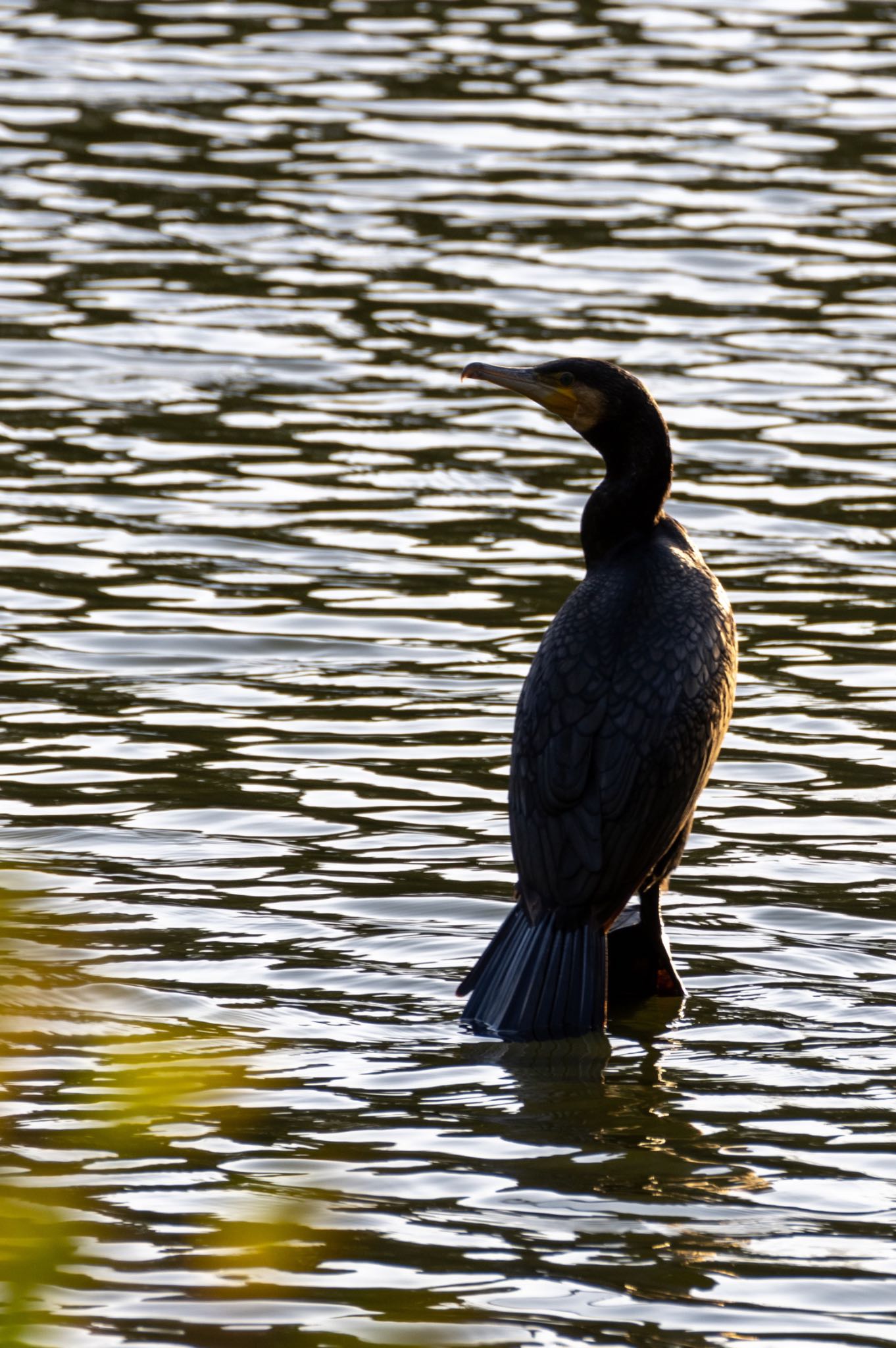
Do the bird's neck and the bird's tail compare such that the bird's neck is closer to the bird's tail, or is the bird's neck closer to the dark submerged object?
the dark submerged object

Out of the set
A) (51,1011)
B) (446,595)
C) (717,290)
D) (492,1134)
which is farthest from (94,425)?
(492,1134)

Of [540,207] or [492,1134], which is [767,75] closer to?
[540,207]

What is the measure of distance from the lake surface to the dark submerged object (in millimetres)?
171

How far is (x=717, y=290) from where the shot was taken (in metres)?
12.8

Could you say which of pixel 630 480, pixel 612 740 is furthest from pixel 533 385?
pixel 612 740

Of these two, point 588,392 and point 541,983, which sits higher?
point 588,392

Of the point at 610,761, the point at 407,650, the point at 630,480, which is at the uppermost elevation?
the point at 630,480

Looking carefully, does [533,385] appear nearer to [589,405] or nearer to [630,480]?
[589,405]

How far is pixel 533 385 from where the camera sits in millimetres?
6449

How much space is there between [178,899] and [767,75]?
10811 millimetres

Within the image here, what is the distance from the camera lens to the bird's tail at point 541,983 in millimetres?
5770

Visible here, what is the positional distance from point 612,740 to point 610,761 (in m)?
0.05

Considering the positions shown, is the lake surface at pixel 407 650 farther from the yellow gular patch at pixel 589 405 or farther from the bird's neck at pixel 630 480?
the yellow gular patch at pixel 589 405

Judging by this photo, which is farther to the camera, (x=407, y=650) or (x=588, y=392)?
(x=407, y=650)
